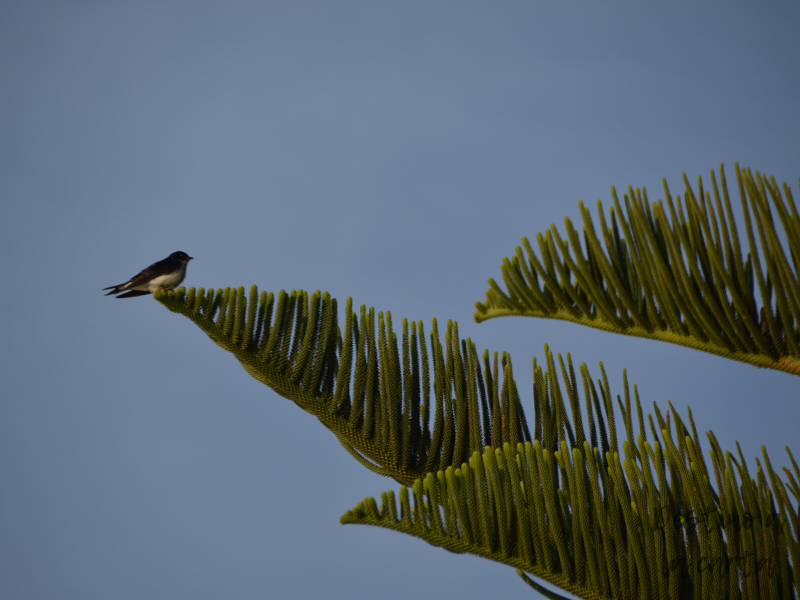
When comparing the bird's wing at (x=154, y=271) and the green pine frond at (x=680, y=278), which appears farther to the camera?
the bird's wing at (x=154, y=271)

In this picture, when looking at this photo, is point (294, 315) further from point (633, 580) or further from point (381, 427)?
point (633, 580)

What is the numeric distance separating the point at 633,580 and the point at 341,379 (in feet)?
4.04

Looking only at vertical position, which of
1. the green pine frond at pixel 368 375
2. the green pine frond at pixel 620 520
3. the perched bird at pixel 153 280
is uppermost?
the perched bird at pixel 153 280

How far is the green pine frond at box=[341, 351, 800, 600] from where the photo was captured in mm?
1954

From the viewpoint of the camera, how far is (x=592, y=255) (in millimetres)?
1949

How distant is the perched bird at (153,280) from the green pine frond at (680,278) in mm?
1846

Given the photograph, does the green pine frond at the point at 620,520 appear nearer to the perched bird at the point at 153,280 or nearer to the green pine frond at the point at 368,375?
the green pine frond at the point at 368,375

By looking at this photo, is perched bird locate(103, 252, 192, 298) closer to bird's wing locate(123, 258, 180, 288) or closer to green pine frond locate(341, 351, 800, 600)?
bird's wing locate(123, 258, 180, 288)

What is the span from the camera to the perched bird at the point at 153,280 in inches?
129

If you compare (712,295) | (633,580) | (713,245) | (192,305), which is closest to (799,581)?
(633,580)

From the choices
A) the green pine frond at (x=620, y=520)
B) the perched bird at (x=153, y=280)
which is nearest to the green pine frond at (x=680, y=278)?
the green pine frond at (x=620, y=520)

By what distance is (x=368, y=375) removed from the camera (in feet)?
8.76

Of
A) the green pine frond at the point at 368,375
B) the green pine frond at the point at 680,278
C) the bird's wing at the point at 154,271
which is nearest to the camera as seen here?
the green pine frond at the point at 680,278

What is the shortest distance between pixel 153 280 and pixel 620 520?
232 centimetres
